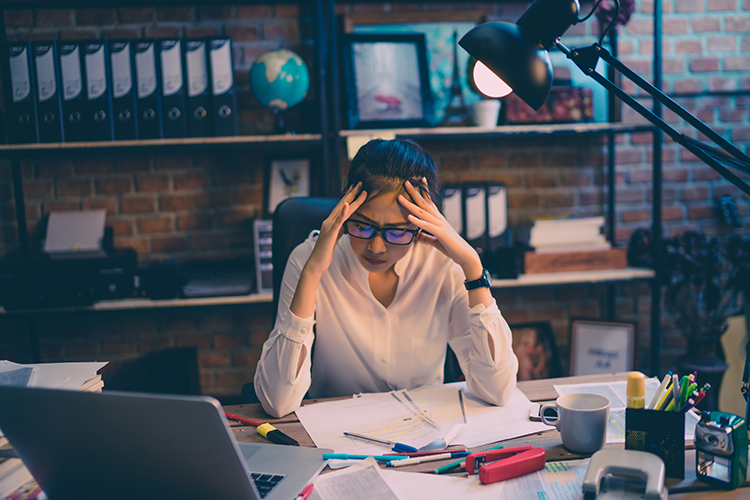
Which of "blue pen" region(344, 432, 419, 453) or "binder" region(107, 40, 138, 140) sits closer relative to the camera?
"blue pen" region(344, 432, 419, 453)

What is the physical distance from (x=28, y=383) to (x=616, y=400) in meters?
1.07

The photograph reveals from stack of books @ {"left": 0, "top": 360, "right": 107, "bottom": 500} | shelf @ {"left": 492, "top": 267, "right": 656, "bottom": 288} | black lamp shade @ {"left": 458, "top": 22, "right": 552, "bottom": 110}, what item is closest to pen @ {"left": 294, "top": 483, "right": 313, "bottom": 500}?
stack of books @ {"left": 0, "top": 360, "right": 107, "bottom": 500}

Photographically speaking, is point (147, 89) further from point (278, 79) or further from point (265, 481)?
point (265, 481)

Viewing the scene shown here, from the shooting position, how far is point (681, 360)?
211 centimetres

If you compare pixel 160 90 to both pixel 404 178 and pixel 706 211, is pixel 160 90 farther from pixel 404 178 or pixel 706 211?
pixel 706 211

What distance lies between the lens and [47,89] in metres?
1.83

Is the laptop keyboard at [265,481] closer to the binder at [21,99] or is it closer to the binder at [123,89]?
the binder at [123,89]

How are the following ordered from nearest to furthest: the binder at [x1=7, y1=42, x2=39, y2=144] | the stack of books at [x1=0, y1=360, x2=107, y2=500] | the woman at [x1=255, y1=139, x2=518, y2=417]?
the stack of books at [x1=0, y1=360, x2=107, y2=500] → the woman at [x1=255, y1=139, x2=518, y2=417] → the binder at [x1=7, y1=42, x2=39, y2=144]

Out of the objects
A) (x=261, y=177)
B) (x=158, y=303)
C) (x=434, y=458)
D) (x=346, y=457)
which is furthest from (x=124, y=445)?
(x=261, y=177)

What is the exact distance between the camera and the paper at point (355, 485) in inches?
28.1

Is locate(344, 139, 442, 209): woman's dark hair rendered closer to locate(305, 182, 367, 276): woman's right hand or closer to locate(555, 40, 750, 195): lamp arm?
locate(305, 182, 367, 276): woman's right hand

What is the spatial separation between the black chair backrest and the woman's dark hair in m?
0.18

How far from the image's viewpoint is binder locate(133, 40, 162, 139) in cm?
186

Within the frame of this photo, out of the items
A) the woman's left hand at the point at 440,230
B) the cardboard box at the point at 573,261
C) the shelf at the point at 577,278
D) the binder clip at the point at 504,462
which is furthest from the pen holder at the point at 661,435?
the cardboard box at the point at 573,261
